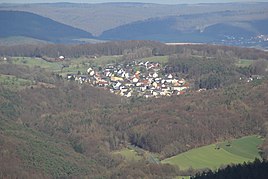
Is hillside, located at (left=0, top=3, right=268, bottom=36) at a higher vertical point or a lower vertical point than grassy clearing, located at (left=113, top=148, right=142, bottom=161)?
lower

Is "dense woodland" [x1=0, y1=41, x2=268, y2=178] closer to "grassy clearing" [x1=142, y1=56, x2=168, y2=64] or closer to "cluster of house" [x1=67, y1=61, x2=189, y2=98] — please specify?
"cluster of house" [x1=67, y1=61, x2=189, y2=98]

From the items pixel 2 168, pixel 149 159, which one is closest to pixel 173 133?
pixel 149 159

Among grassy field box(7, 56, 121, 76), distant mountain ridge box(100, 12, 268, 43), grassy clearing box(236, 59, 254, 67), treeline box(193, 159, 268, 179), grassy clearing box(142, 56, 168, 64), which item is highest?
treeline box(193, 159, 268, 179)

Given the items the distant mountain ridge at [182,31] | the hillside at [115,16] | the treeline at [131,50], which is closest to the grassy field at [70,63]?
the treeline at [131,50]

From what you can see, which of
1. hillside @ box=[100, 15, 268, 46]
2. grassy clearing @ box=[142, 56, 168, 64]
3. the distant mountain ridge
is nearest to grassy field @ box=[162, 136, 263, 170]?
grassy clearing @ box=[142, 56, 168, 64]

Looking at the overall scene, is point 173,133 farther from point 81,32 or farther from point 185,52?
point 81,32

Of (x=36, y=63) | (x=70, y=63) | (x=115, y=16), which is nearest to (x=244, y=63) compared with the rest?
(x=70, y=63)

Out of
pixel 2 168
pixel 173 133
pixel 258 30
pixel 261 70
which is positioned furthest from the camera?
pixel 258 30

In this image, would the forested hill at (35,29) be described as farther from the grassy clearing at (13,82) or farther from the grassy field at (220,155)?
the grassy field at (220,155)
